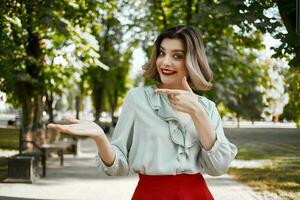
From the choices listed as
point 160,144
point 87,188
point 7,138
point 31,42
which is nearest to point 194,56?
point 160,144

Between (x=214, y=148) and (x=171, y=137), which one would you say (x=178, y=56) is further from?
(x=214, y=148)

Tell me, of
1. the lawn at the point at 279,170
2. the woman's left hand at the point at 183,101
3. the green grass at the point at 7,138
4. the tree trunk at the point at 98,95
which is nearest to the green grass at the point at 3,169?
the green grass at the point at 7,138

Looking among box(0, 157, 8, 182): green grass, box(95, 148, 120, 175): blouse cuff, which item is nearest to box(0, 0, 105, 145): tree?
box(0, 157, 8, 182): green grass

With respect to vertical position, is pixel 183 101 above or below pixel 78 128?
above

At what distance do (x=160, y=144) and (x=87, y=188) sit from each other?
32.2ft

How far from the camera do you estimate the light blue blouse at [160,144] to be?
8.68 feet

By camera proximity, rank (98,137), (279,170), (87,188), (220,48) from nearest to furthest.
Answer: (98,137) → (87,188) → (279,170) → (220,48)

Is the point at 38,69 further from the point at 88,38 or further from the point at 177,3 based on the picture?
the point at 177,3

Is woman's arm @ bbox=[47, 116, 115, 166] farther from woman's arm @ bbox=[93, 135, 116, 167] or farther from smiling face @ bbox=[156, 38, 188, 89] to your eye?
smiling face @ bbox=[156, 38, 188, 89]

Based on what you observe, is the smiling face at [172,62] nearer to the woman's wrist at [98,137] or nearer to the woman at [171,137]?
the woman at [171,137]

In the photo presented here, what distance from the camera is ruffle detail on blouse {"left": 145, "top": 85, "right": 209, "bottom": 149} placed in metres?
2.70

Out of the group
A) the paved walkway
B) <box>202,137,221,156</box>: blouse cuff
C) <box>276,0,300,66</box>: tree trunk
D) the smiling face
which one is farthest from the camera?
the paved walkway

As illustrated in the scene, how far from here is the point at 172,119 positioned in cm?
274

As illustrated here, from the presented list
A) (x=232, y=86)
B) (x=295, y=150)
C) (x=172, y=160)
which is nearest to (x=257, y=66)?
(x=232, y=86)
